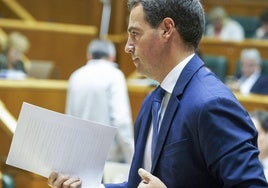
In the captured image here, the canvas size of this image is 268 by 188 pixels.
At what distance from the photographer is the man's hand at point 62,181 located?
5.95 feet

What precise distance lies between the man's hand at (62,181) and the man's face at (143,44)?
364 millimetres

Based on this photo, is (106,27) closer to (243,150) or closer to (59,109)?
(59,109)

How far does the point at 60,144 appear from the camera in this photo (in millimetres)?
1830

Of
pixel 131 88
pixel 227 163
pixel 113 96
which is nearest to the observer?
pixel 227 163

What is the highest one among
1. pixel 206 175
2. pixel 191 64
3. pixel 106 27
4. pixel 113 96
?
pixel 106 27

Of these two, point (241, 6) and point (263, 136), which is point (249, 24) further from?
point (263, 136)

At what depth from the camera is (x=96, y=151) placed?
6.05ft

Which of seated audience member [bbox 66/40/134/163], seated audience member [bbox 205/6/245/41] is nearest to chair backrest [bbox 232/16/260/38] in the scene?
seated audience member [bbox 205/6/245/41]

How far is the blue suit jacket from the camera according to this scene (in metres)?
1.55

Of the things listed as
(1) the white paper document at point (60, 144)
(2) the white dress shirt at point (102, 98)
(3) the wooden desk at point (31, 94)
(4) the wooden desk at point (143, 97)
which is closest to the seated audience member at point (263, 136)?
(2) the white dress shirt at point (102, 98)

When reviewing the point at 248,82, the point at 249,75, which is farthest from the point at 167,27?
the point at 249,75

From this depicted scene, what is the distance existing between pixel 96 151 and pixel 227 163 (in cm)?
44

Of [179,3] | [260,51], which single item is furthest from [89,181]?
[260,51]

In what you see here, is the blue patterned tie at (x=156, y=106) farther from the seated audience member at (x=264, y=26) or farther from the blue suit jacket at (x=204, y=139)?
the seated audience member at (x=264, y=26)
